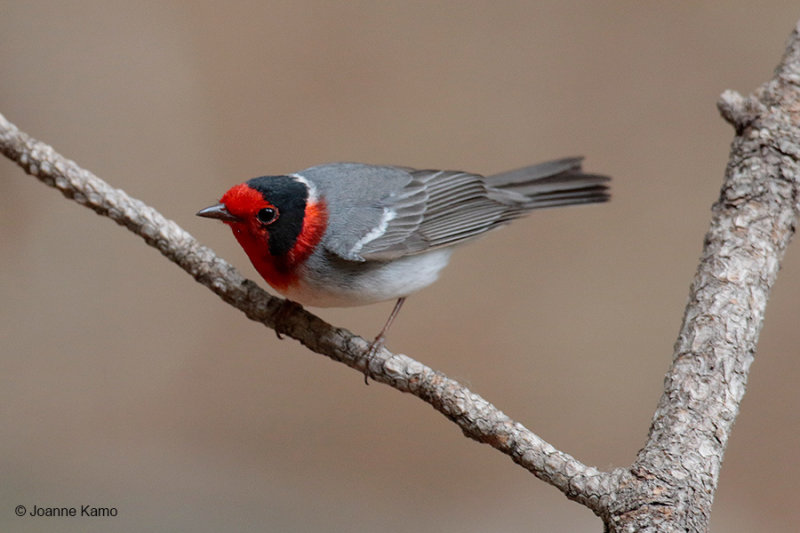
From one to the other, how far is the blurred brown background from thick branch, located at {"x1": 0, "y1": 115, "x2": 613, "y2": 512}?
216cm

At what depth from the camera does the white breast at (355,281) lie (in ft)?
9.86

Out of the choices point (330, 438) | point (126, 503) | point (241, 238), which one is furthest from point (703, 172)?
point (126, 503)

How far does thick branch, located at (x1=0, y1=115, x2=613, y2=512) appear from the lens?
2.27 metres

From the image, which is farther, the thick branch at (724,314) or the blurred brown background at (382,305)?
the blurred brown background at (382,305)

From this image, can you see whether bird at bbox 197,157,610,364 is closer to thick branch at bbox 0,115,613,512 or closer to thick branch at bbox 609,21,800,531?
thick branch at bbox 0,115,613,512

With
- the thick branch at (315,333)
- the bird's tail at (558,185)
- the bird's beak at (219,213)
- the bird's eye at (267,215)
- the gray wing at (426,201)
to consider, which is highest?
the bird's tail at (558,185)

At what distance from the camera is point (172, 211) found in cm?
555

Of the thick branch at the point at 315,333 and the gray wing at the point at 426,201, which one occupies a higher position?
the gray wing at the point at 426,201

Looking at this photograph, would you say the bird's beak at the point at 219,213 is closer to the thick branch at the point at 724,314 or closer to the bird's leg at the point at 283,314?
the bird's leg at the point at 283,314

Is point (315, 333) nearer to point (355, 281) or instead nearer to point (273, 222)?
point (355, 281)

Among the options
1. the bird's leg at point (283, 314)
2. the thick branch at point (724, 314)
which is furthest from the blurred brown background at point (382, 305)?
the thick branch at point (724, 314)

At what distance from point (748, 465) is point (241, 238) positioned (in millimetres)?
4240

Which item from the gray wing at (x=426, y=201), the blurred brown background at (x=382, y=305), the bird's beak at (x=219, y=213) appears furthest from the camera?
the blurred brown background at (x=382, y=305)

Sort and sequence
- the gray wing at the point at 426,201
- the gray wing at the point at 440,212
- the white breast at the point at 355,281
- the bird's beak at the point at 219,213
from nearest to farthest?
the bird's beak at the point at 219,213
the white breast at the point at 355,281
the gray wing at the point at 426,201
the gray wing at the point at 440,212
